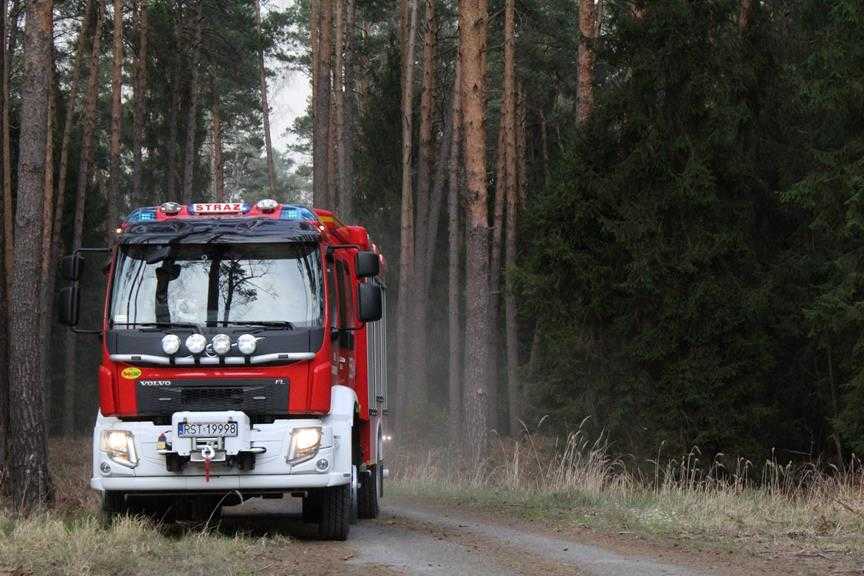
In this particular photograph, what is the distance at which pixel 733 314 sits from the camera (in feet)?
73.7

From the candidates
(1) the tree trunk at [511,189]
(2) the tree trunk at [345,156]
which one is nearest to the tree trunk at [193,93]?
(2) the tree trunk at [345,156]

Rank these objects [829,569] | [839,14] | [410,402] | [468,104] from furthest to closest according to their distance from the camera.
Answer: [410,402]
[468,104]
[839,14]
[829,569]

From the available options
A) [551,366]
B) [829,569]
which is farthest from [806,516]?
[551,366]

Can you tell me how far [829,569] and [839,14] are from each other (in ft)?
41.0

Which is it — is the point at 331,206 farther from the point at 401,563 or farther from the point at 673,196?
the point at 401,563

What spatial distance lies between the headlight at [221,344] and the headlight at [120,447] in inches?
41.8

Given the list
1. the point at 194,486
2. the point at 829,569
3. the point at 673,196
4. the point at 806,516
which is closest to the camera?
the point at 829,569

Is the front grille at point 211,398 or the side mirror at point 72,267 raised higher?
the side mirror at point 72,267

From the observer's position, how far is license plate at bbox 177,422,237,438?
1068 centimetres

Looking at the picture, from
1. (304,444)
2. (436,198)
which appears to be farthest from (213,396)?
(436,198)

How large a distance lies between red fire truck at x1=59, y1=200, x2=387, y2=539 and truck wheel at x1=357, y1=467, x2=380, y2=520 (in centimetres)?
235

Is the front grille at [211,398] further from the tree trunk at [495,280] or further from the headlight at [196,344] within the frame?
the tree trunk at [495,280]

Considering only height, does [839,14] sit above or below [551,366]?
above

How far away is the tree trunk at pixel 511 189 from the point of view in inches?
1388
